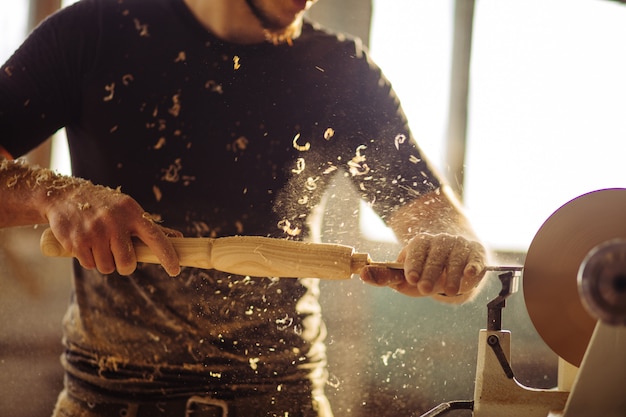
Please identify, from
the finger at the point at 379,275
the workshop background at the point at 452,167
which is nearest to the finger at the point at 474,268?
the finger at the point at 379,275

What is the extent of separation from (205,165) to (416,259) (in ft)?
1.98

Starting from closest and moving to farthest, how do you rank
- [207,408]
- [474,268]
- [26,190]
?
[474,268] → [26,190] → [207,408]

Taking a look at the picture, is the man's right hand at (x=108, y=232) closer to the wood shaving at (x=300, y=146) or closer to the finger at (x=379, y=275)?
the finger at (x=379, y=275)

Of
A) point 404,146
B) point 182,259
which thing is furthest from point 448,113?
point 182,259

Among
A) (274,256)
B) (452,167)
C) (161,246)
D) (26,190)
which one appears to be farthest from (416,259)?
(452,167)

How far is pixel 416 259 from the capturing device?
0.91 meters

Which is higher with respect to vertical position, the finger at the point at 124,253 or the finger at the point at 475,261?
the finger at the point at 475,261

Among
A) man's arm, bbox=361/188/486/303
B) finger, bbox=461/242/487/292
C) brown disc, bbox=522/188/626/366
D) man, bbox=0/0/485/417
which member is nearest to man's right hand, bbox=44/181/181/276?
man, bbox=0/0/485/417

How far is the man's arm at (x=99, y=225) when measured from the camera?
37.3 inches

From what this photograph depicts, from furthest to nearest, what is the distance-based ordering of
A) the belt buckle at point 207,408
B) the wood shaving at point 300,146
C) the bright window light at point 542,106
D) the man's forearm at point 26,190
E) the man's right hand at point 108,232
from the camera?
the bright window light at point 542,106, the wood shaving at point 300,146, the belt buckle at point 207,408, the man's forearm at point 26,190, the man's right hand at point 108,232

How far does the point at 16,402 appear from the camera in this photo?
162 cm

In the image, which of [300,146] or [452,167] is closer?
[300,146]

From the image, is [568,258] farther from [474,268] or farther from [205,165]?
[205,165]

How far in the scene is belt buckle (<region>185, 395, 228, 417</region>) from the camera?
122 cm
